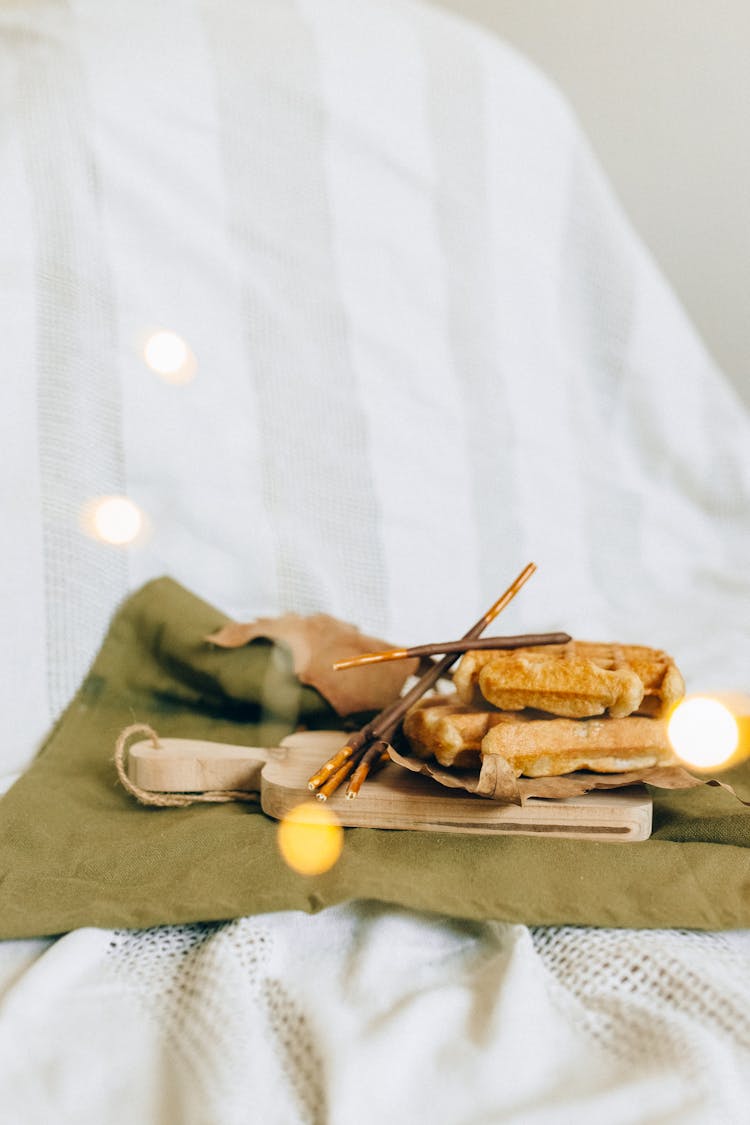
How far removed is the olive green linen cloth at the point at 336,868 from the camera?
0.61 metres

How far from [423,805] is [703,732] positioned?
238 millimetres

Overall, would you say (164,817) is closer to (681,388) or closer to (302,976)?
(302,976)

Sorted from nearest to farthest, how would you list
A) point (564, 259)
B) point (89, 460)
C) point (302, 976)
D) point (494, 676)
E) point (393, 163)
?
point (302, 976) < point (494, 676) < point (89, 460) < point (393, 163) < point (564, 259)

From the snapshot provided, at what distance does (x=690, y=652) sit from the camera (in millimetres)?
1156

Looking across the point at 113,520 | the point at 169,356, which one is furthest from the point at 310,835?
the point at 169,356

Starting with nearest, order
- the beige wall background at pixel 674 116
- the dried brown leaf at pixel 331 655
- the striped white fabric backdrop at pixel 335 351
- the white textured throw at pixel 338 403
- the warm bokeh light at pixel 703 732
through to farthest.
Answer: the white textured throw at pixel 338 403 < the warm bokeh light at pixel 703 732 < the dried brown leaf at pixel 331 655 < the striped white fabric backdrop at pixel 335 351 < the beige wall background at pixel 674 116

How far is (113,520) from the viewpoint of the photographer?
1.10 metres

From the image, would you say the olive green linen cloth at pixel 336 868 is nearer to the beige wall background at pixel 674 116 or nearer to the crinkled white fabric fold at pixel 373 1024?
the crinkled white fabric fold at pixel 373 1024

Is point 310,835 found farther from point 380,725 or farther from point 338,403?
point 338,403

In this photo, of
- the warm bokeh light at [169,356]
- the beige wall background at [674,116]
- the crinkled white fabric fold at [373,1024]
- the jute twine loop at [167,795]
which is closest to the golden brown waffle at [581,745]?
the crinkled white fabric fold at [373,1024]

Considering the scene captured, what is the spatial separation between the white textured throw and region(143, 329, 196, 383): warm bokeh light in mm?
16

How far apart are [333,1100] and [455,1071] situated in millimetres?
64

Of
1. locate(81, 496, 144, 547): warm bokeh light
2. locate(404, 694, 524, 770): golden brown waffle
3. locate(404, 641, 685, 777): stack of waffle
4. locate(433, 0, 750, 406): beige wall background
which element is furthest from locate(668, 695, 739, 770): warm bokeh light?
locate(433, 0, 750, 406): beige wall background

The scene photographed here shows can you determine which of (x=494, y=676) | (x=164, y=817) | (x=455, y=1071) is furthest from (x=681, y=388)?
(x=455, y=1071)
